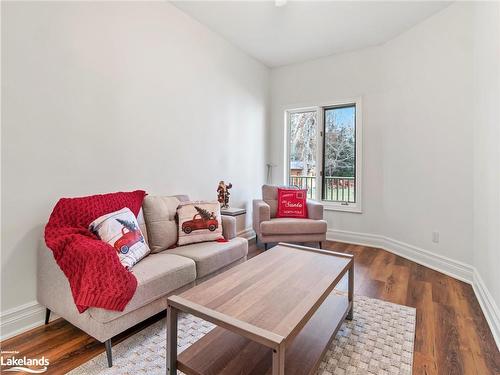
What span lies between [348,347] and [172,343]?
42.0 inches

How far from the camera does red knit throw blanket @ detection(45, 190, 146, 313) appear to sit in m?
1.44

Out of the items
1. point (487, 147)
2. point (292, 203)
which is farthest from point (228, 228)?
point (487, 147)

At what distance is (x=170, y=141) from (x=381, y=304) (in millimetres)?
2480

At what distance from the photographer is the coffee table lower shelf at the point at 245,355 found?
1.26m

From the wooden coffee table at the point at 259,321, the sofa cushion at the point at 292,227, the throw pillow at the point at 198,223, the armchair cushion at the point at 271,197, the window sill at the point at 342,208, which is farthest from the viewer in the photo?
the window sill at the point at 342,208

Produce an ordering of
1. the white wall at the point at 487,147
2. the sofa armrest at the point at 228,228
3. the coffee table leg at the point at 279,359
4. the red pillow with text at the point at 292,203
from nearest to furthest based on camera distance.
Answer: the coffee table leg at the point at 279,359, the white wall at the point at 487,147, the sofa armrest at the point at 228,228, the red pillow with text at the point at 292,203

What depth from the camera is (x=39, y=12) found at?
1850 millimetres

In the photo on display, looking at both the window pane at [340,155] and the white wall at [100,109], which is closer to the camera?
the white wall at [100,109]

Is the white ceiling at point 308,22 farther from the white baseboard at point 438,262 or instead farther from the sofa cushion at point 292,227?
the white baseboard at point 438,262

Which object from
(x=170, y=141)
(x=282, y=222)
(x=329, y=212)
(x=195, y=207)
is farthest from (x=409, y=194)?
(x=170, y=141)

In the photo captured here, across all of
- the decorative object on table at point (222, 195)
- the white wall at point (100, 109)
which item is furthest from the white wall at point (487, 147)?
the white wall at point (100, 109)

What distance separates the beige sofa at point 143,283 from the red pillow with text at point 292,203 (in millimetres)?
1549

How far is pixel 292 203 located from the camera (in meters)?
3.72

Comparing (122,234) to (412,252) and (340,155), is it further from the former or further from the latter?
(340,155)
